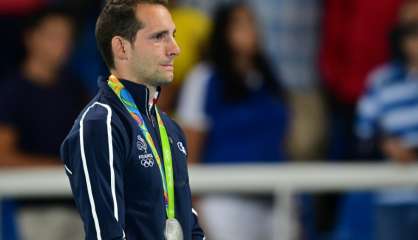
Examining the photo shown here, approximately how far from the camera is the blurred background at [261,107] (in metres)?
7.60

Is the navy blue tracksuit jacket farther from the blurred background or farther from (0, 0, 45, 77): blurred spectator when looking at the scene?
(0, 0, 45, 77): blurred spectator

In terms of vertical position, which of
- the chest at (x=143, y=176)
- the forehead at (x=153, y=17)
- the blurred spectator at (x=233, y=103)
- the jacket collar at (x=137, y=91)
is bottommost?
the blurred spectator at (x=233, y=103)

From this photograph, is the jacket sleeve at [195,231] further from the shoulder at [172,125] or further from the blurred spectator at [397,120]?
the blurred spectator at [397,120]

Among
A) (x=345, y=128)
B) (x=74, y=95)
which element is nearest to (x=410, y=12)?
(x=345, y=128)

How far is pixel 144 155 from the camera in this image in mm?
4195

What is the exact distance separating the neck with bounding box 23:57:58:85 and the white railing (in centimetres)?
59

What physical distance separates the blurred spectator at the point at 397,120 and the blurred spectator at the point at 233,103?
22.9 inches

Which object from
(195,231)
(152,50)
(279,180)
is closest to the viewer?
(152,50)

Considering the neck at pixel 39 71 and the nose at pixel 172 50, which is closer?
the nose at pixel 172 50

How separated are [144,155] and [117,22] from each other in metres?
0.46

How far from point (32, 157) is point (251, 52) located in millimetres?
1542

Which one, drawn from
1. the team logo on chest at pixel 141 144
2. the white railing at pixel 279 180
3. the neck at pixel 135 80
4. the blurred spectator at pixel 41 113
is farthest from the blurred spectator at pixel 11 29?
the team logo on chest at pixel 141 144

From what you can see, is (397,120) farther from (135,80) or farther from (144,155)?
(144,155)

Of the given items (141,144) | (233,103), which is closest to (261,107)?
(233,103)
